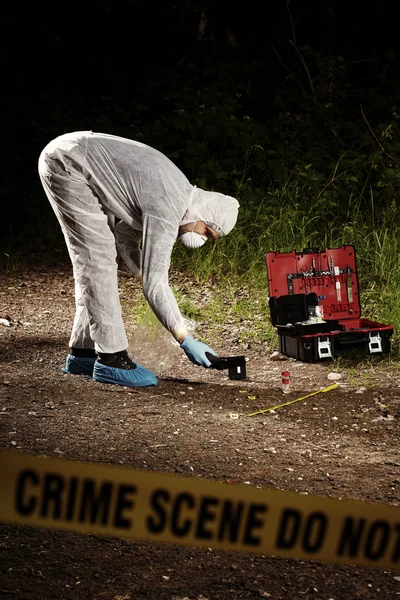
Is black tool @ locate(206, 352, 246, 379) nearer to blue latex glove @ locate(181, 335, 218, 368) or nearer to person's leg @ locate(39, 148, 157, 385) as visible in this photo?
blue latex glove @ locate(181, 335, 218, 368)

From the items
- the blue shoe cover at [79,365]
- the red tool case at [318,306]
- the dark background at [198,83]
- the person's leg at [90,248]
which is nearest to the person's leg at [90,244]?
the person's leg at [90,248]

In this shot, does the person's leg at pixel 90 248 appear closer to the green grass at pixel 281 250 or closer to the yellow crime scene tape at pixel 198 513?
the yellow crime scene tape at pixel 198 513

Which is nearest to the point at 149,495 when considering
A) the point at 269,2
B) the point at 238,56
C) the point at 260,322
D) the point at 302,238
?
the point at 260,322

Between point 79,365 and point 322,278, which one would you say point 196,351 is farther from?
point 322,278

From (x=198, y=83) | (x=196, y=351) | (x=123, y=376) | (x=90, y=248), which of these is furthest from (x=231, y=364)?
(x=198, y=83)

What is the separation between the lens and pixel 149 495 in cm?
288

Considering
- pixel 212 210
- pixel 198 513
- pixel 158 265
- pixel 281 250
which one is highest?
pixel 281 250

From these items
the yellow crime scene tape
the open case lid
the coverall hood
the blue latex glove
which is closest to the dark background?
the open case lid

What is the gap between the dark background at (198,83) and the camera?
8.87 metres

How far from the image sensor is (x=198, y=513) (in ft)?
9.05

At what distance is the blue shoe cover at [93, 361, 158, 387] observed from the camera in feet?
14.0

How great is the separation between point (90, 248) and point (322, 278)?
63.1 inches

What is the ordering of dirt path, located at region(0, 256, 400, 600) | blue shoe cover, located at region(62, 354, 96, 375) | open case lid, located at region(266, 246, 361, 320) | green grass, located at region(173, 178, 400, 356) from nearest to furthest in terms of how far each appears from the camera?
1. dirt path, located at region(0, 256, 400, 600)
2. blue shoe cover, located at region(62, 354, 96, 375)
3. open case lid, located at region(266, 246, 361, 320)
4. green grass, located at region(173, 178, 400, 356)

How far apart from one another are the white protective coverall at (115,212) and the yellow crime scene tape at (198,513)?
112 cm
